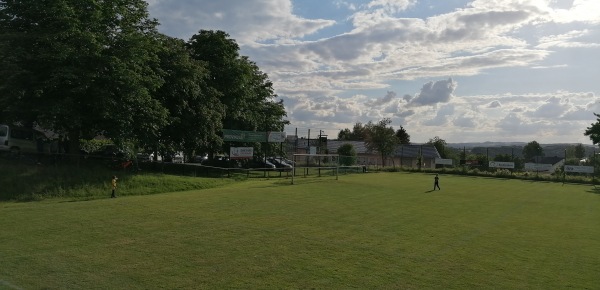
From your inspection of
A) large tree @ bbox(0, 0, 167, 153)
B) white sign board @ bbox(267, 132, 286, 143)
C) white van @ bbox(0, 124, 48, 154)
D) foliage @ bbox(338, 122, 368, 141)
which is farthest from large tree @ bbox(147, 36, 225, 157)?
foliage @ bbox(338, 122, 368, 141)

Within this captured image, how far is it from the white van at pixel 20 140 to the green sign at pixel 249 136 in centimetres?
1322

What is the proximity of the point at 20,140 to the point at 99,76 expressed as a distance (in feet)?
26.0

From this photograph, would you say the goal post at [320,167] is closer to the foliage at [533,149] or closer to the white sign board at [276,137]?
the white sign board at [276,137]

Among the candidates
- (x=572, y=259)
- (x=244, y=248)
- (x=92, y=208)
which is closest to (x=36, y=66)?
(x=92, y=208)

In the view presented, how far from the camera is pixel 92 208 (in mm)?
16969

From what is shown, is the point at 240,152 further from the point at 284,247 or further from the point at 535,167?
the point at 535,167

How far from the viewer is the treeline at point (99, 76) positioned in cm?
2192

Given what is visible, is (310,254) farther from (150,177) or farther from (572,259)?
→ (150,177)

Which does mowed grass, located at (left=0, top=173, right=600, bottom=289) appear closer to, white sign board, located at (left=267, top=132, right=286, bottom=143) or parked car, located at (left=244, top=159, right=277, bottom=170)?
white sign board, located at (left=267, top=132, right=286, bottom=143)

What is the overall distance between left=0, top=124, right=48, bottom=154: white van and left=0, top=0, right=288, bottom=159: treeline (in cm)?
152

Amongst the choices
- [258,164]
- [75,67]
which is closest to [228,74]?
[258,164]

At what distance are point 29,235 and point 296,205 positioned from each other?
35.6 ft

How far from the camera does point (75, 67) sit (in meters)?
22.5

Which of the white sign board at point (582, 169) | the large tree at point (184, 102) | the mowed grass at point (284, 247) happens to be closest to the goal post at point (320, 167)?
the large tree at point (184, 102)
